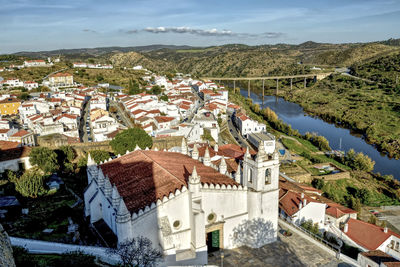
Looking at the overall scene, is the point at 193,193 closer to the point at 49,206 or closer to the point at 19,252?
the point at 19,252

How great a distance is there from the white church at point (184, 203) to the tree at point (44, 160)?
12.5 meters

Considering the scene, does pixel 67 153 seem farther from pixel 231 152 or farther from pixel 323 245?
pixel 323 245

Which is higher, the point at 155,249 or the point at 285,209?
the point at 155,249

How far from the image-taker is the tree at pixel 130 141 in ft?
129

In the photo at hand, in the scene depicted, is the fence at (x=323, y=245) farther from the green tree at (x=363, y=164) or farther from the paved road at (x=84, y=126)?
the paved road at (x=84, y=126)

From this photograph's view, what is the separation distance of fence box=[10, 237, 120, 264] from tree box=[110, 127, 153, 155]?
66.9 feet

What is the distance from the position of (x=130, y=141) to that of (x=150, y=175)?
1939 centimetres

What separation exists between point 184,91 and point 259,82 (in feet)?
225

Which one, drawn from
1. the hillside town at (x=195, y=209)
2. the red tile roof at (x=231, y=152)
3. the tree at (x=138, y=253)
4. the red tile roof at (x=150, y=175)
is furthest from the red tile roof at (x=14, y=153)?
the tree at (x=138, y=253)

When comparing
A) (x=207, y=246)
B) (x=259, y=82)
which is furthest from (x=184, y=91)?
(x=207, y=246)

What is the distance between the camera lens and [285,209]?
1177 inches

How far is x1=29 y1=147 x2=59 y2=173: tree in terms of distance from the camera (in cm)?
3400

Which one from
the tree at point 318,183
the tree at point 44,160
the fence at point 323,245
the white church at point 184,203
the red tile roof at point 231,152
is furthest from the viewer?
the tree at point 318,183

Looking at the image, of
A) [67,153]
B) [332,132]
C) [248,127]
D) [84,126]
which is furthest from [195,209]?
[332,132]
